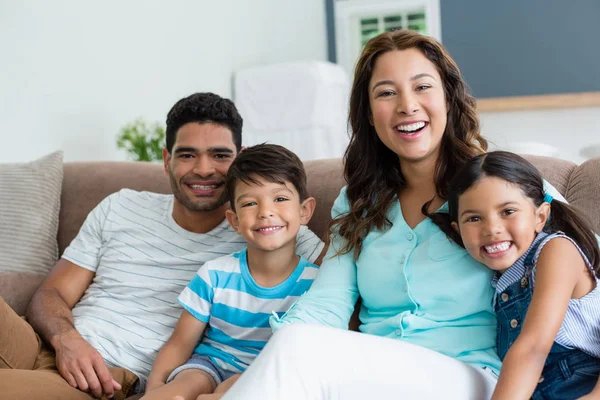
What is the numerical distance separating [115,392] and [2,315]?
0.33 m

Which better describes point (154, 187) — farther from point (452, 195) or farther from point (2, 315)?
point (452, 195)

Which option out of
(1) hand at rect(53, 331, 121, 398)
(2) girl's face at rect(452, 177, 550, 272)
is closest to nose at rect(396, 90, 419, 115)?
(2) girl's face at rect(452, 177, 550, 272)

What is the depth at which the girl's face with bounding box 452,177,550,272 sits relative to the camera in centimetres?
141

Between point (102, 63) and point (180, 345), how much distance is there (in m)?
2.56

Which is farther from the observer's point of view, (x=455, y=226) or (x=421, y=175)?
(x=421, y=175)

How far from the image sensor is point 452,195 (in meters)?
1.50

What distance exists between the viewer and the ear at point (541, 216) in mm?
1444

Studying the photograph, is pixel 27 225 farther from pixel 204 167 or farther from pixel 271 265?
pixel 271 265

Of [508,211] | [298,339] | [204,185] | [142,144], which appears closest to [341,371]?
[298,339]

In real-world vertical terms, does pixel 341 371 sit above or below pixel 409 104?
below

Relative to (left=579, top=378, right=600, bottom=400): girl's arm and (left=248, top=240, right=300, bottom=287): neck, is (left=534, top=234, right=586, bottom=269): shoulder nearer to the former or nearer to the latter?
(left=579, top=378, right=600, bottom=400): girl's arm

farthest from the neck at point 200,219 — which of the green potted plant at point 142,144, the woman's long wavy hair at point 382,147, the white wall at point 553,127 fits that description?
the white wall at point 553,127

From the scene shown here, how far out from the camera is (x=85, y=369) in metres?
1.74

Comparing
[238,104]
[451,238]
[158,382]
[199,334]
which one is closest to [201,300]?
[199,334]
